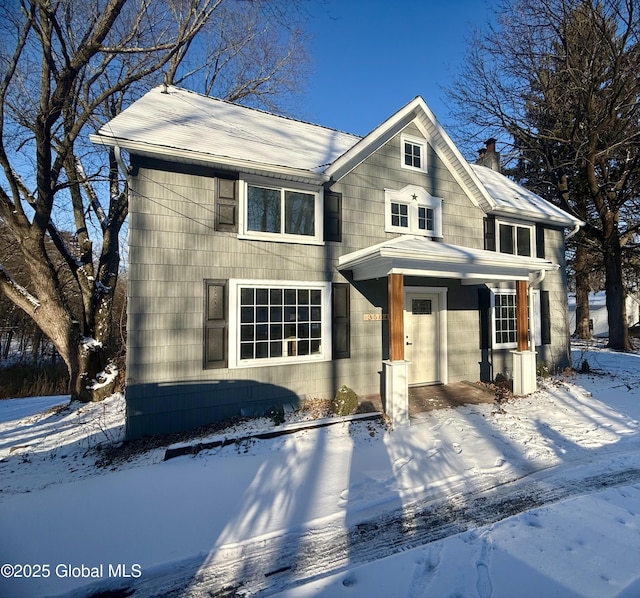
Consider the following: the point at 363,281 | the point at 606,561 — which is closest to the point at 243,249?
the point at 363,281

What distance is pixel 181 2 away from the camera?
819 centimetres

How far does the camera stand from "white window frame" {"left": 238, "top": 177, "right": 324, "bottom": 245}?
6.18 m

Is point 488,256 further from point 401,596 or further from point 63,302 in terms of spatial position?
point 63,302

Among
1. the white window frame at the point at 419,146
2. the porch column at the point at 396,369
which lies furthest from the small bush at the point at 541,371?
the white window frame at the point at 419,146

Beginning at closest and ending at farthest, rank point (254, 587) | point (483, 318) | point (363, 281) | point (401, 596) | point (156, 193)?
1. point (401, 596)
2. point (254, 587)
3. point (156, 193)
4. point (363, 281)
5. point (483, 318)

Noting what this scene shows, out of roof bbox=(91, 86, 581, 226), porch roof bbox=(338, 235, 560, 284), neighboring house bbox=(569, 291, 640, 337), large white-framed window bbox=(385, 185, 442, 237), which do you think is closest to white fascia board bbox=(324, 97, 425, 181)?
roof bbox=(91, 86, 581, 226)

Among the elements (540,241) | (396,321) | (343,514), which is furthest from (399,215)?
(343,514)

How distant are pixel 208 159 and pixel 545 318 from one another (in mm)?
9524

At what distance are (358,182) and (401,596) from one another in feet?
22.3

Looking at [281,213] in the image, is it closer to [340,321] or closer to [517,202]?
[340,321]

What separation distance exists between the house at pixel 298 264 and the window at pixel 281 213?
3 centimetres

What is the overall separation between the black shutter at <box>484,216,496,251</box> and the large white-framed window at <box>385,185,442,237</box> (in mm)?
1545

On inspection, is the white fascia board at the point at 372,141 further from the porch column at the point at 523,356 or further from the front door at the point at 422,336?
the porch column at the point at 523,356

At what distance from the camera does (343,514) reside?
3389 mm
